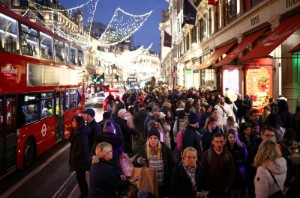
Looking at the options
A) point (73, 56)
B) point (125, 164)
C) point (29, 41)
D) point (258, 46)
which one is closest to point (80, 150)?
point (125, 164)

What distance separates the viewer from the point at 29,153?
11273 millimetres

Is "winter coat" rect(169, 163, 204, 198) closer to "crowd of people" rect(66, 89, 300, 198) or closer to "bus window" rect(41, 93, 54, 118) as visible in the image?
"crowd of people" rect(66, 89, 300, 198)

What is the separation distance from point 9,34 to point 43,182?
3.92m

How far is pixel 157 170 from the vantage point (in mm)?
5777

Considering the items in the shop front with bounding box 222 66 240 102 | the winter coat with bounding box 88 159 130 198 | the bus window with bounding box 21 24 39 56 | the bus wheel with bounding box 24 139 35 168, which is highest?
the bus window with bounding box 21 24 39 56

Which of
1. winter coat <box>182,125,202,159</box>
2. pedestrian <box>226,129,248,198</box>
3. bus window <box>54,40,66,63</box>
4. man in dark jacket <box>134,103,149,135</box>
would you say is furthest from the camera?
bus window <box>54,40,66,63</box>

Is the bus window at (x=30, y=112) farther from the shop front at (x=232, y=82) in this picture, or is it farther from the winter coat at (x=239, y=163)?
the shop front at (x=232, y=82)

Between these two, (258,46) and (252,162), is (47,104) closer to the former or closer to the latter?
(258,46)

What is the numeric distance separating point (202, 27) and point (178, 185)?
3263 centimetres

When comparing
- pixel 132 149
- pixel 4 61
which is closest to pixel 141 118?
pixel 132 149

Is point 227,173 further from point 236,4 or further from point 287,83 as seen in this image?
point 236,4

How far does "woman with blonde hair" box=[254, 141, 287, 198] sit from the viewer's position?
428cm

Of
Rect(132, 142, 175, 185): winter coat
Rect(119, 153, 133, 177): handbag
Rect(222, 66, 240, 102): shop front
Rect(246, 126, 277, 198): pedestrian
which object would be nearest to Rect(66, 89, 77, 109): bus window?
Rect(222, 66, 240, 102): shop front

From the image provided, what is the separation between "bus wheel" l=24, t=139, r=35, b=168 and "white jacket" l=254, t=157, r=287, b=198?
8113 millimetres
